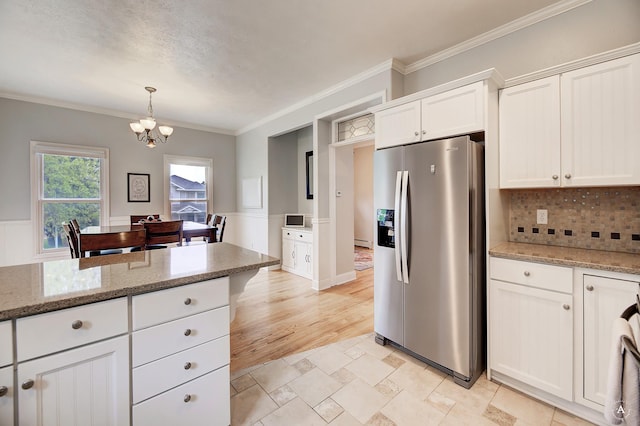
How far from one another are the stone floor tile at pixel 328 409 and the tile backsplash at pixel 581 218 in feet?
6.33

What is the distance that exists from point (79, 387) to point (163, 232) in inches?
83.8

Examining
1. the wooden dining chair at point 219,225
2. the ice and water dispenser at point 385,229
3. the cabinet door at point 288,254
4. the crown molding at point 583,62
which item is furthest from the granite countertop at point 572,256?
the cabinet door at point 288,254

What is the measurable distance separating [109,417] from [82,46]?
10.7 ft

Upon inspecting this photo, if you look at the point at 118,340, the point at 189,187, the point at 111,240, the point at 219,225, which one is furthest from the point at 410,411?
the point at 189,187

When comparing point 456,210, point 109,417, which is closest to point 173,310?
point 109,417

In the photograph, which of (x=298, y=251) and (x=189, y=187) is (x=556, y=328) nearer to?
(x=298, y=251)

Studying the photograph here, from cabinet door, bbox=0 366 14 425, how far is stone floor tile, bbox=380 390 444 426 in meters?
1.73

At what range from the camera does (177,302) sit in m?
1.27

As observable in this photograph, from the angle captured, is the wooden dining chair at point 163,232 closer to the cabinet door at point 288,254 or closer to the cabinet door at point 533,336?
the cabinet door at point 288,254

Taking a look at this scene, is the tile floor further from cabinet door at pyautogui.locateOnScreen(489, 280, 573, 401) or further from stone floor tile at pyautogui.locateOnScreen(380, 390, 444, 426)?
cabinet door at pyautogui.locateOnScreen(489, 280, 573, 401)

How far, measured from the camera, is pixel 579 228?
2.01m

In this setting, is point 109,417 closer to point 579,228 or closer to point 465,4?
point 579,228

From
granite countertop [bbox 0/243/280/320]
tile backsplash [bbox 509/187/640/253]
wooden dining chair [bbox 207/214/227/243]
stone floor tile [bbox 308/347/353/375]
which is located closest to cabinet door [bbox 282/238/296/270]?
wooden dining chair [bbox 207/214/227/243]

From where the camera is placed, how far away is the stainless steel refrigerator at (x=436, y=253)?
6.21 feet
